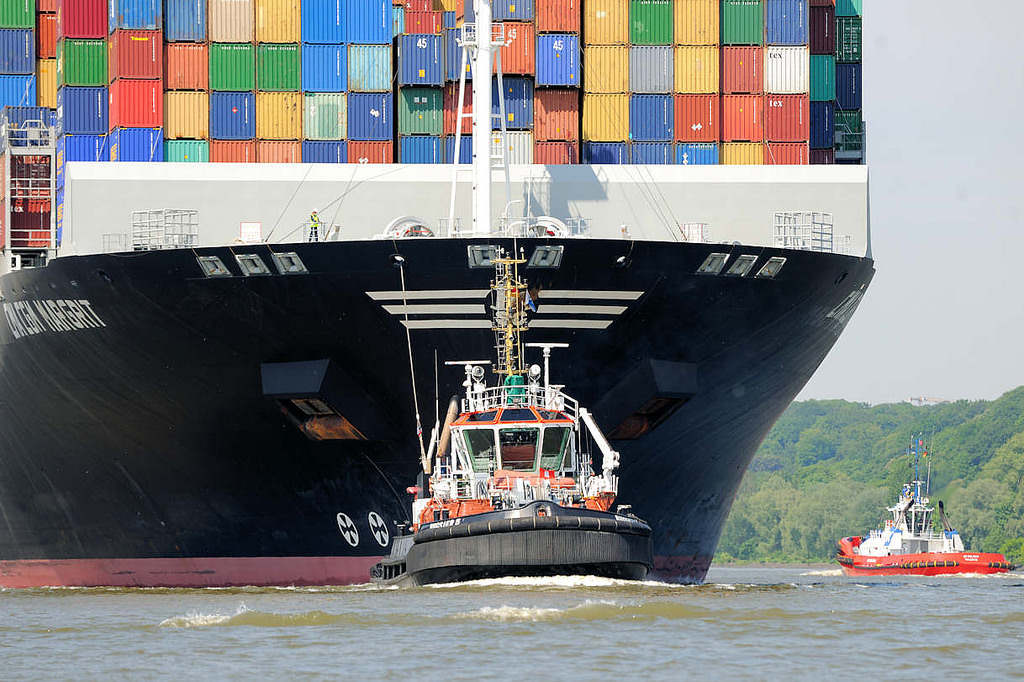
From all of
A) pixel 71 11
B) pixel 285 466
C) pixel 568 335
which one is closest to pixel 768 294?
pixel 568 335

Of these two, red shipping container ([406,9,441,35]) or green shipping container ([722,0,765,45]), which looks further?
green shipping container ([722,0,765,45])

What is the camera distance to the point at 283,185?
43156mm

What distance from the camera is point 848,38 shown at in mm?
53344

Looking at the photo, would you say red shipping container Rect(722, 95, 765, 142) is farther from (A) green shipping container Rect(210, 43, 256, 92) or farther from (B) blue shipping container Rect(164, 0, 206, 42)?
(B) blue shipping container Rect(164, 0, 206, 42)

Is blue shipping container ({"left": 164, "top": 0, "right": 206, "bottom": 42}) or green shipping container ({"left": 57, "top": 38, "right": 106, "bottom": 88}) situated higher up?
blue shipping container ({"left": 164, "top": 0, "right": 206, "bottom": 42})

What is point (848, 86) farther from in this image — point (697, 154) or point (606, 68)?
point (606, 68)

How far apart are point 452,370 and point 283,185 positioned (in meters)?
7.77

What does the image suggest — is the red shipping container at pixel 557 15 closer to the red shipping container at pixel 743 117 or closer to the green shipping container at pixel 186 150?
the red shipping container at pixel 743 117

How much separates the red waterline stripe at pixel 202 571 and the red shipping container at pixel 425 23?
14.2 m

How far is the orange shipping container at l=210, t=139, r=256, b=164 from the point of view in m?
45.0

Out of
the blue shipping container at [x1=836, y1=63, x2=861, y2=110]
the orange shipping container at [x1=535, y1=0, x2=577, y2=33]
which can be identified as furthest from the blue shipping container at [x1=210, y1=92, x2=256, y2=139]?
the blue shipping container at [x1=836, y1=63, x2=861, y2=110]

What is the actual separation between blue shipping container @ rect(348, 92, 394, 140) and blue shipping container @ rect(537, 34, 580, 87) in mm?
3837

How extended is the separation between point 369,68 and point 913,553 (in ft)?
155


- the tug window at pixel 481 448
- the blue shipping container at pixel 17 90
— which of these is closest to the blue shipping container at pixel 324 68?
the blue shipping container at pixel 17 90
